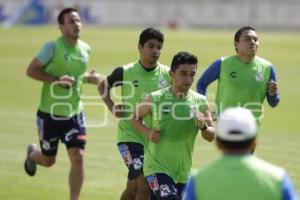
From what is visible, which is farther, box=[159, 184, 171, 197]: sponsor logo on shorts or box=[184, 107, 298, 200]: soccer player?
box=[159, 184, 171, 197]: sponsor logo on shorts

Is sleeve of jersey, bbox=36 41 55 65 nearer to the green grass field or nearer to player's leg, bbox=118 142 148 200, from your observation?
player's leg, bbox=118 142 148 200

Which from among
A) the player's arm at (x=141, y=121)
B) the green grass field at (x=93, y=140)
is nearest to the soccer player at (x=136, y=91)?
the player's arm at (x=141, y=121)

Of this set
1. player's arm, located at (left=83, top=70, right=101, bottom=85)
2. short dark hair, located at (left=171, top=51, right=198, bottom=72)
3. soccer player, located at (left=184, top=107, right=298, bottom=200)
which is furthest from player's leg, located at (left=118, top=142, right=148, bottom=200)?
soccer player, located at (left=184, top=107, right=298, bottom=200)

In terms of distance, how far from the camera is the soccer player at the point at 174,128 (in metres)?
9.33

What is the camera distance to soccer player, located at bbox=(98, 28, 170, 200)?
10.9 m

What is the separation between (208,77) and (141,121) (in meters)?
2.65

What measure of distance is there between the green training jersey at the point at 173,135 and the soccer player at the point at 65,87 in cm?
260

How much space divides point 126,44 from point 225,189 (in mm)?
44882

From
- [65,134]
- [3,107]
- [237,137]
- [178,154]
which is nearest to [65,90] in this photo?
[65,134]

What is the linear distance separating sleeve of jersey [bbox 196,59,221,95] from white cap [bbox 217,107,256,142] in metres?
6.14

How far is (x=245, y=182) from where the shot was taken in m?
5.84

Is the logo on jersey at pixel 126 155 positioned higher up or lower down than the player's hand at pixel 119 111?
lower down

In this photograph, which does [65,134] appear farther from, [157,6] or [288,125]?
[157,6]

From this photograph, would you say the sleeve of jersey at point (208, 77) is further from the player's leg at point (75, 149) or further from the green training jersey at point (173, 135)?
the green training jersey at point (173, 135)
